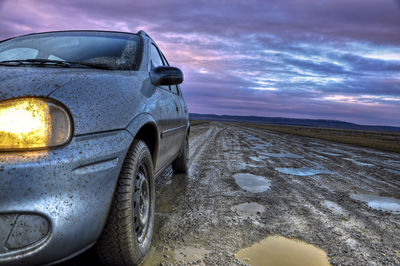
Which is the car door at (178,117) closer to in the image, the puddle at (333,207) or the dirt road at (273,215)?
the dirt road at (273,215)

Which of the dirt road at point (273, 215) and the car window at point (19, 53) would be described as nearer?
the dirt road at point (273, 215)

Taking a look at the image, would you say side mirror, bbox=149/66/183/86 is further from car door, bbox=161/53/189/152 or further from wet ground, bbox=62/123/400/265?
wet ground, bbox=62/123/400/265

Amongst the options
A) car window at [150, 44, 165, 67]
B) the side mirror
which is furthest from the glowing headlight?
car window at [150, 44, 165, 67]

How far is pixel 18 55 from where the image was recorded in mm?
2193

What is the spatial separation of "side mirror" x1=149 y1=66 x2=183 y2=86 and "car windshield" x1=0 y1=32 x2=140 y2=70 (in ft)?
0.56

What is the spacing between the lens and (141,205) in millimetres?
1842

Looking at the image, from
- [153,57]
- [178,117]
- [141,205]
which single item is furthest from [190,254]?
[153,57]

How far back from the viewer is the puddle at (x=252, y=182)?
12.0 ft

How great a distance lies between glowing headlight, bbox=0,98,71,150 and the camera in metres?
1.12

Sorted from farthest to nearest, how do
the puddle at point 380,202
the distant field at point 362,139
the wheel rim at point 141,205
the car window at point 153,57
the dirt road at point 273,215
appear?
the distant field at point 362,139 → the puddle at point 380,202 → the car window at point 153,57 → the dirt road at point 273,215 → the wheel rim at point 141,205

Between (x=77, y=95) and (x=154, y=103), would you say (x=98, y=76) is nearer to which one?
(x=77, y=95)

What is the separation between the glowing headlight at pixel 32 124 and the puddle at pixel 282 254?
57.1 inches

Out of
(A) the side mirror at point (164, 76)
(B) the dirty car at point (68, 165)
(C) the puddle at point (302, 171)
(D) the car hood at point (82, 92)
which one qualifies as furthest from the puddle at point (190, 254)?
(C) the puddle at point (302, 171)

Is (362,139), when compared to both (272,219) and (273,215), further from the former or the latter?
(272,219)
